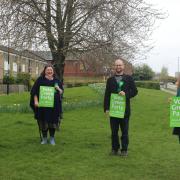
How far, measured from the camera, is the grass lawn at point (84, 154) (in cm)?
798

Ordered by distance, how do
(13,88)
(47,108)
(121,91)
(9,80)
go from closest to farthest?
(121,91) < (47,108) < (13,88) < (9,80)

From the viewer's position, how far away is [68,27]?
831 inches

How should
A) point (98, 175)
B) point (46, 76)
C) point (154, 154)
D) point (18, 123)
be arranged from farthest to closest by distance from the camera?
point (18, 123)
point (46, 76)
point (154, 154)
point (98, 175)

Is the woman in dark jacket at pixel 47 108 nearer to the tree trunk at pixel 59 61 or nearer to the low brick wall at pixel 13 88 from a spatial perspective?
the tree trunk at pixel 59 61

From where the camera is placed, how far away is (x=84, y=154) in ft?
32.3

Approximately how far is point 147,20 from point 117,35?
2.33 metres

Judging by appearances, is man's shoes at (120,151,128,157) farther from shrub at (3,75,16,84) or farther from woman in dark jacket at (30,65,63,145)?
shrub at (3,75,16,84)

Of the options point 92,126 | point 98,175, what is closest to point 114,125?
point 98,175

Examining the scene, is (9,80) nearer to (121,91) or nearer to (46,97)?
(46,97)

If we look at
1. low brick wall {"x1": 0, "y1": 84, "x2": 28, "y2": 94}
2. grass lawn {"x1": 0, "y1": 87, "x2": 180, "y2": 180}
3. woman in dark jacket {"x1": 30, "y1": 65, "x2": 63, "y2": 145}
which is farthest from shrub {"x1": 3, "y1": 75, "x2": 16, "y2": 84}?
woman in dark jacket {"x1": 30, "y1": 65, "x2": 63, "y2": 145}

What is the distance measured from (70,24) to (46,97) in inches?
436

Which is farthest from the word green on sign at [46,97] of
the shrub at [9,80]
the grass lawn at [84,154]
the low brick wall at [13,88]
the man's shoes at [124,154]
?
the shrub at [9,80]

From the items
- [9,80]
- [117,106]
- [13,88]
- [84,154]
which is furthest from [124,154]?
[9,80]

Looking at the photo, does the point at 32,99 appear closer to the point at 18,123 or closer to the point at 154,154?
the point at 154,154
